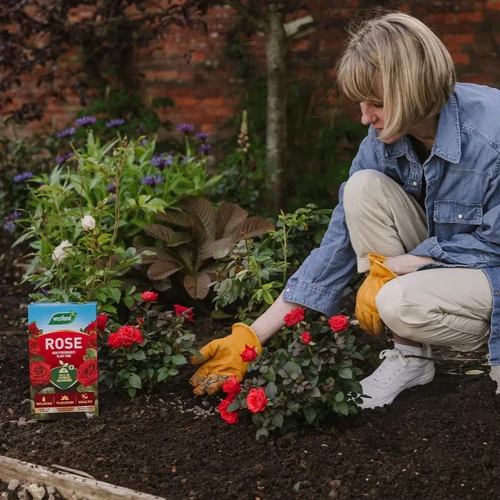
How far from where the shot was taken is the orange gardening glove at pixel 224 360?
2896mm

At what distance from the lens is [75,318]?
8.87ft

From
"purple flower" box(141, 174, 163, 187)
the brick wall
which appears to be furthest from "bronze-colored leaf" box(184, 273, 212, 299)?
the brick wall

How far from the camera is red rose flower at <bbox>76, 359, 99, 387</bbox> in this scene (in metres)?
2.73

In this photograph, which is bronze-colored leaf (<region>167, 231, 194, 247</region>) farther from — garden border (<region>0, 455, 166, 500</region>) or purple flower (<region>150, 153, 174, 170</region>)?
garden border (<region>0, 455, 166, 500</region>)

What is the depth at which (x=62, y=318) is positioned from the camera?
270cm

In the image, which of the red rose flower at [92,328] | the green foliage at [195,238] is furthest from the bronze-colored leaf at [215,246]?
the red rose flower at [92,328]

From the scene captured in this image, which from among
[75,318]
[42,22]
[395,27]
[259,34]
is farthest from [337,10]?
[75,318]

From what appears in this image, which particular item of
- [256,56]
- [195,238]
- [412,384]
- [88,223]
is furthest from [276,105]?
[412,384]

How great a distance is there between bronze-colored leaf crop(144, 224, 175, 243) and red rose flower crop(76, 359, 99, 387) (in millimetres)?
1198

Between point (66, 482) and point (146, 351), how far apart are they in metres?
0.62

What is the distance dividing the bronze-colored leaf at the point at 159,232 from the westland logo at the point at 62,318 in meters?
1.20

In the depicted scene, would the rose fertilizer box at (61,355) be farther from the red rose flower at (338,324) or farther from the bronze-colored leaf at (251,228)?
the bronze-colored leaf at (251,228)

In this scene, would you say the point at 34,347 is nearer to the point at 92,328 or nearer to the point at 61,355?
the point at 61,355

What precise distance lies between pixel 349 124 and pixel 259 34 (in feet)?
3.47
